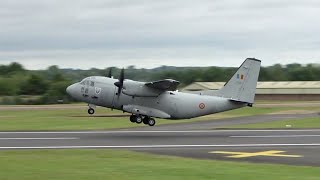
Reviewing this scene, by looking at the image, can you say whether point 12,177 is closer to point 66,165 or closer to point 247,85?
point 66,165

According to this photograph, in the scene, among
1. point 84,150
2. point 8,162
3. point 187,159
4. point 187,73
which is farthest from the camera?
point 187,73

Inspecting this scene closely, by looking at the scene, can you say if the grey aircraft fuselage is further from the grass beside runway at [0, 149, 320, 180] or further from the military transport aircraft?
the grass beside runway at [0, 149, 320, 180]

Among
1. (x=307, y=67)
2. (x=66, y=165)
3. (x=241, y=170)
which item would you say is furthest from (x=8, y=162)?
(x=307, y=67)

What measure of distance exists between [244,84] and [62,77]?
95.9 meters

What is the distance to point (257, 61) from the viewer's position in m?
40.1

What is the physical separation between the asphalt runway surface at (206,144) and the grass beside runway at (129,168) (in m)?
2.36

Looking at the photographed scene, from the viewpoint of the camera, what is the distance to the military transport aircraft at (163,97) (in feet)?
128

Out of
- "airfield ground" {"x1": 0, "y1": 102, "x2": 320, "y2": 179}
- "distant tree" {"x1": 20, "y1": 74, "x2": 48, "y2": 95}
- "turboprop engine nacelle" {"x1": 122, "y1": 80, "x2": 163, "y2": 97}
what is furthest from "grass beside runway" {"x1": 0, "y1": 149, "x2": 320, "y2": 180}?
"distant tree" {"x1": 20, "y1": 74, "x2": 48, "y2": 95}

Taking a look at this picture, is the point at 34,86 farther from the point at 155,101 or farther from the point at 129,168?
the point at 129,168

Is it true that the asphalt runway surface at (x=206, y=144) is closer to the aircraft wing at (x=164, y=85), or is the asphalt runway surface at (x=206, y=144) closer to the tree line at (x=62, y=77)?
the aircraft wing at (x=164, y=85)

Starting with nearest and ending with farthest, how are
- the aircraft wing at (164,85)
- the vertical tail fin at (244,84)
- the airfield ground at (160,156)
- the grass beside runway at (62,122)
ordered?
the airfield ground at (160,156)
the aircraft wing at (164,85)
the vertical tail fin at (244,84)
the grass beside runway at (62,122)

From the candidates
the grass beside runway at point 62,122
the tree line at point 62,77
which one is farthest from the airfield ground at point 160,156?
the tree line at point 62,77

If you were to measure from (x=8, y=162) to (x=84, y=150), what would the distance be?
18.3 ft

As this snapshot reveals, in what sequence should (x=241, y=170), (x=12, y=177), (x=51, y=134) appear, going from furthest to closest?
(x=51, y=134)
(x=241, y=170)
(x=12, y=177)
